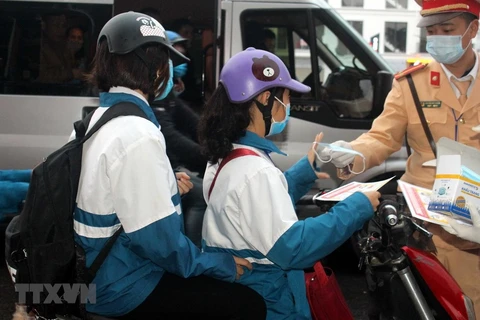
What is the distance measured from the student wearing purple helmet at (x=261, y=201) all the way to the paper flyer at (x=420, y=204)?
0.15 meters

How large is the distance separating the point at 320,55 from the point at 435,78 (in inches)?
112

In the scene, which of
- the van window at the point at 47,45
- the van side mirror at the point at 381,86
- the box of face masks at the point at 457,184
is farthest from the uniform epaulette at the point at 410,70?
the van window at the point at 47,45

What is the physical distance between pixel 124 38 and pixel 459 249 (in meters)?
1.74

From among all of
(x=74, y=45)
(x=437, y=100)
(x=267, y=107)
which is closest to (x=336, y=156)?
(x=267, y=107)

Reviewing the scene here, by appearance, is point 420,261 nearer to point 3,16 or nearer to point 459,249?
point 459,249

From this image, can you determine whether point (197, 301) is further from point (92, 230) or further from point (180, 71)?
point (180, 71)

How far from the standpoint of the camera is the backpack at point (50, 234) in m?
2.31

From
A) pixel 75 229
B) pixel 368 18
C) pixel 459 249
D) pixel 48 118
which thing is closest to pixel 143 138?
pixel 75 229

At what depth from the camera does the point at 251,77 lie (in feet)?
8.91

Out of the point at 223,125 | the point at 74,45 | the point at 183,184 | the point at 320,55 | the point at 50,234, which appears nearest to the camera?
the point at 50,234

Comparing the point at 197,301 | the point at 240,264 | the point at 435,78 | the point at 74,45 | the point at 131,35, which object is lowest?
the point at 197,301

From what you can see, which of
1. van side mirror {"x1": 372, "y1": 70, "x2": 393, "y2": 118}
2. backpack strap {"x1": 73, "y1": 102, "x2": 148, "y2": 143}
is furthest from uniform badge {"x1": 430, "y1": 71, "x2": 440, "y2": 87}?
van side mirror {"x1": 372, "y1": 70, "x2": 393, "y2": 118}

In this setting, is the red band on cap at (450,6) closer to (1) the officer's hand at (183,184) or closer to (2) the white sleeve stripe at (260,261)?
(1) the officer's hand at (183,184)

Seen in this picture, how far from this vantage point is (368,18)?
17938mm
